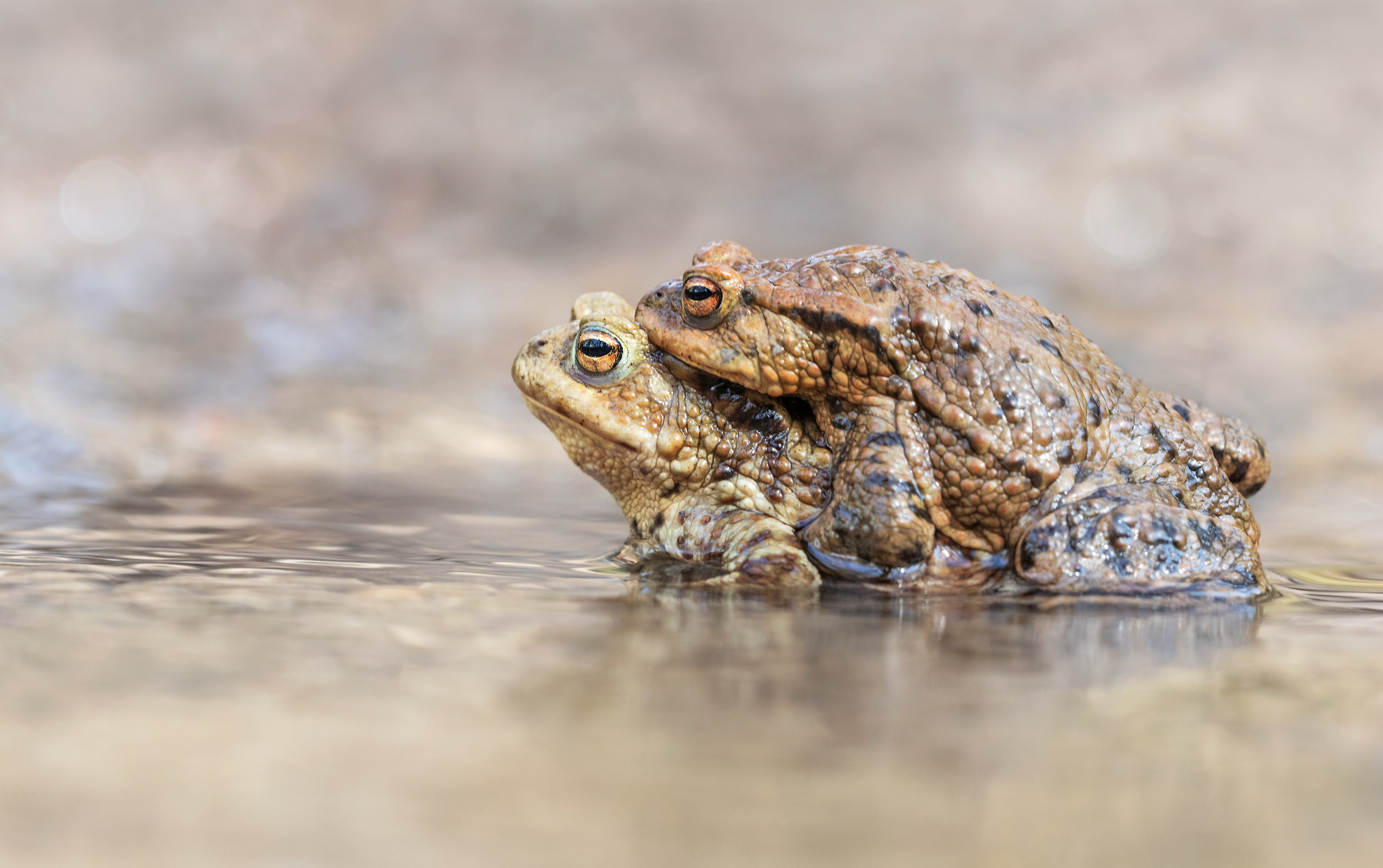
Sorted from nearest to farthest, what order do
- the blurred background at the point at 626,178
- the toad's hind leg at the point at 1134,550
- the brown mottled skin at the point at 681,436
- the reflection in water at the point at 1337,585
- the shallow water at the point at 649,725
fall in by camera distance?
1. the shallow water at the point at 649,725
2. the toad's hind leg at the point at 1134,550
3. the reflection in water at the point at 1337,585
4. the brown mottled skin at the point at 681,436
5. the blurred background at the point at 626,178

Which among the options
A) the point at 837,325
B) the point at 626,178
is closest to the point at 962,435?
the point at 837,325

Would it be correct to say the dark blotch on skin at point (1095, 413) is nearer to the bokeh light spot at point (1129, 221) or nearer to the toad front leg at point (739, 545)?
the toad front leg at point (739, 545)

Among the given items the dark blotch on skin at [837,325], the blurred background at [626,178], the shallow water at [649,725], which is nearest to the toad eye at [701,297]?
the dark blotch on skin at [837,325]

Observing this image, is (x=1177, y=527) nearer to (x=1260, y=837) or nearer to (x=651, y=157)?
(x=1260, y=837)

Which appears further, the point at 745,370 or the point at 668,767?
the point at 745,370

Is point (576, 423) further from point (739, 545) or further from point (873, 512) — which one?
point (873, 512)

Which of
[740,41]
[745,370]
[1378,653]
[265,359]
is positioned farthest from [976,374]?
[740,41]
